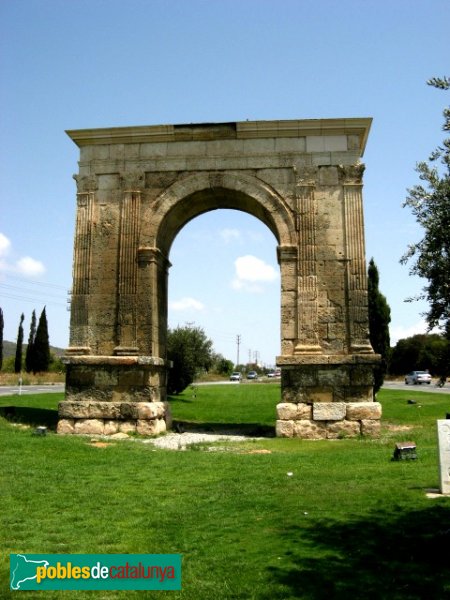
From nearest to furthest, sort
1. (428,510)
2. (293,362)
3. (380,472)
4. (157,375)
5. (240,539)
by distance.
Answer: (240,539)
(428,510)
(380,472)
(293,362)
(157,375)

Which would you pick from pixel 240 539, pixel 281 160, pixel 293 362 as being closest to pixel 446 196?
pixel 240 539

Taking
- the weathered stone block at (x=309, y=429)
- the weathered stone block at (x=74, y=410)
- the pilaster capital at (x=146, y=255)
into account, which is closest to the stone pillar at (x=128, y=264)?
the pilaster capital at (x=146, y=255)

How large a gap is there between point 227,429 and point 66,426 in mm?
4380

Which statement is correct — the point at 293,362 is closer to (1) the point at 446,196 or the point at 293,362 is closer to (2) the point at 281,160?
(2) the point at 281,160

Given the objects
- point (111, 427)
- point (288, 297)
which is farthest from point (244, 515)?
point (288, 297)

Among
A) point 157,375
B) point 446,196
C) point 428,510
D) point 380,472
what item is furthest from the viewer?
point 157,375

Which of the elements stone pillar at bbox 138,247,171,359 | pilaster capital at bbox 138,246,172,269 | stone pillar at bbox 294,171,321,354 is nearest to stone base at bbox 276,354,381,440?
stone pillar at bbox 294,171,321,354

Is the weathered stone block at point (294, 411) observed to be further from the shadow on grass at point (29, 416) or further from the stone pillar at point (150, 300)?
the shadow on grass at point (29, 416)

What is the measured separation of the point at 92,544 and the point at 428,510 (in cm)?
344

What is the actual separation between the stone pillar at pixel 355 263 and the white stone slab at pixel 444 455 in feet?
20.8

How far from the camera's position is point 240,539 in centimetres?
539

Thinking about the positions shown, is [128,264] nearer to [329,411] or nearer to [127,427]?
[127,427]

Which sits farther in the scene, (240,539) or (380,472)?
(380,472)

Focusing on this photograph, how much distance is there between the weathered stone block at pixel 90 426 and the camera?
13.2 meters
